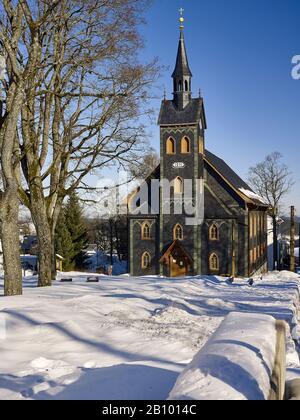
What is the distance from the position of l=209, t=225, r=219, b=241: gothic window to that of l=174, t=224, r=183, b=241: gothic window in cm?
210

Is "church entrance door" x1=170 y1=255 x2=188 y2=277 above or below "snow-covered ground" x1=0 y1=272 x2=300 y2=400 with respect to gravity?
below

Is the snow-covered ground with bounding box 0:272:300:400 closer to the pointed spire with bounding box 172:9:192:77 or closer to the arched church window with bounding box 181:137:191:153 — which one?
the arched church window with bounding box 181:137:191:153

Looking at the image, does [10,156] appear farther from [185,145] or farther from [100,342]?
Result: [185,145]

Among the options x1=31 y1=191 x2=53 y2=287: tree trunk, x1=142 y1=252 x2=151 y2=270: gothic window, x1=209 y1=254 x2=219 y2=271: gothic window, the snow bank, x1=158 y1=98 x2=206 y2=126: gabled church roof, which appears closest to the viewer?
the snow bank

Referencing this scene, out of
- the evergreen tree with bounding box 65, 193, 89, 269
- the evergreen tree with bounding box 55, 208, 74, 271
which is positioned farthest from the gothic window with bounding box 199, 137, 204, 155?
the evergreen tree with bounding box 55, 208, 74, 271

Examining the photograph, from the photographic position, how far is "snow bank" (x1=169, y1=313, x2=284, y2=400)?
388 centimetres

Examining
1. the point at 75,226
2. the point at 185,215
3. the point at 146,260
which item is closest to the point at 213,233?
the point at 185,215

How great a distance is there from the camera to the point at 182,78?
32750mm

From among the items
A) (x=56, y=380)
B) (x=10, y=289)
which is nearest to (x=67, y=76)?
(x=10, y=289)

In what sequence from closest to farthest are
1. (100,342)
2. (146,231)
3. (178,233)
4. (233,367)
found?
(233,367), (100,342), (178,233), (146,231)

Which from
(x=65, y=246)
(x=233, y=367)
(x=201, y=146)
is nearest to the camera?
(x=233, y=367)

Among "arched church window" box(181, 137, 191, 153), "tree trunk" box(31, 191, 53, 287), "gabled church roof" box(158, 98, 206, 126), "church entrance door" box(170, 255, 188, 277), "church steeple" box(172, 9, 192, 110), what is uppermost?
"church steeple" box(172, 9, 192, 110)

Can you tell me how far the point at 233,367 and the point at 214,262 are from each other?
28270 mm
